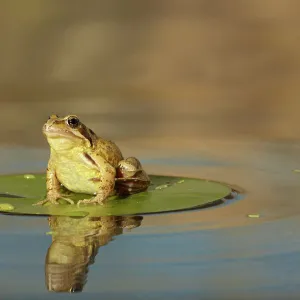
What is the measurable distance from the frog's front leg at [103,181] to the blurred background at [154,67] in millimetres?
5467

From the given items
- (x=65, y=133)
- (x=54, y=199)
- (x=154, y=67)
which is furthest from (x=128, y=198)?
(x=154, y=67)

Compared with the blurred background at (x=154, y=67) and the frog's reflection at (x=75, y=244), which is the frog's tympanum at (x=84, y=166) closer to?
the frog's reflection at (x=75, y=244)

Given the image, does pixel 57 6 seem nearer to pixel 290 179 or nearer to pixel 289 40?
pixel 289 40

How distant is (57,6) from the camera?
1084 inches

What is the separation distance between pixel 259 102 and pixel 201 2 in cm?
791

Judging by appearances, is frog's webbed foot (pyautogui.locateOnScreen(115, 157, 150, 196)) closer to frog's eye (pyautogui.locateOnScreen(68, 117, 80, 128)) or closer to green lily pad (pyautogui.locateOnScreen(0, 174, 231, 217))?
green lily pad (pyautogui.locateOnScreen(0, 174, 231, 217))

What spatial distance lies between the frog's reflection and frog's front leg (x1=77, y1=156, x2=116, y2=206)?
1.75ft

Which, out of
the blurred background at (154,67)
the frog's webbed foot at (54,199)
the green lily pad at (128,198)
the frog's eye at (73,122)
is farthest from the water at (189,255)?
the blurred background at (154,67)

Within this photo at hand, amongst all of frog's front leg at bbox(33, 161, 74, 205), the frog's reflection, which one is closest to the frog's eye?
frog's front leg at bbox(33, 161, 74, 205)

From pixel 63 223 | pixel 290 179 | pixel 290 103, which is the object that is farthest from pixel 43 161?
pixel 290 103

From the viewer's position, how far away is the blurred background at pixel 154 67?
17562 mm

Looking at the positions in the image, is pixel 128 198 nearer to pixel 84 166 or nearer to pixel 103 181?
pixel 103 181

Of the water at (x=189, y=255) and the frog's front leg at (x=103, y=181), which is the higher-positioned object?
the frog's front leg at (x=103, y=181)

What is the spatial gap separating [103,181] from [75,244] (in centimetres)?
161
